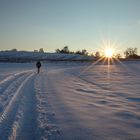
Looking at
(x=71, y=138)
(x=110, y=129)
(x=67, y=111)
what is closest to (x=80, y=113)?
(x=67, y=111)

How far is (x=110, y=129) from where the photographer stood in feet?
23.4

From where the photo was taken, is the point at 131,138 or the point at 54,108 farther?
the point at 54,108

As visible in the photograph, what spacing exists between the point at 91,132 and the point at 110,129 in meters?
0.56

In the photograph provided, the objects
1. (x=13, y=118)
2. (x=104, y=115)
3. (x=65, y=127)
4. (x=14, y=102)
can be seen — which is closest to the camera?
(x=65, y=127)

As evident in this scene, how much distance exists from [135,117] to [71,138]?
2922 mm

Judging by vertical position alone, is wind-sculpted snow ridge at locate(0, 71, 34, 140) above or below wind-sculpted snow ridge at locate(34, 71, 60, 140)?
above

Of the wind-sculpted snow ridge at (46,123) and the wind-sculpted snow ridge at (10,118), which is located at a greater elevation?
the wind-sculpted snow ridge at (10,118)

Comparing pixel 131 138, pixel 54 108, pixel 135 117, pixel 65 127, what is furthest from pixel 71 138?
pixel 54 108

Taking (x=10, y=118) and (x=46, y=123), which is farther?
(x=10, y=118)

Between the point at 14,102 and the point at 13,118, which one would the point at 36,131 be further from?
the point at 14,102

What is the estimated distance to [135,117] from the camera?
28.0 ft


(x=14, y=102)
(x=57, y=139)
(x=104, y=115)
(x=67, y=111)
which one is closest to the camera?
(x=57, y=139)

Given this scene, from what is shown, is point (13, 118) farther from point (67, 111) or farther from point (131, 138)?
point (131, 138)

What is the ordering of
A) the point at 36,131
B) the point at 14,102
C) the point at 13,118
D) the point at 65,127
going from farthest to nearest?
the point at 14,102
the point at 13,118
the point at 65,127
the point at 36,131
